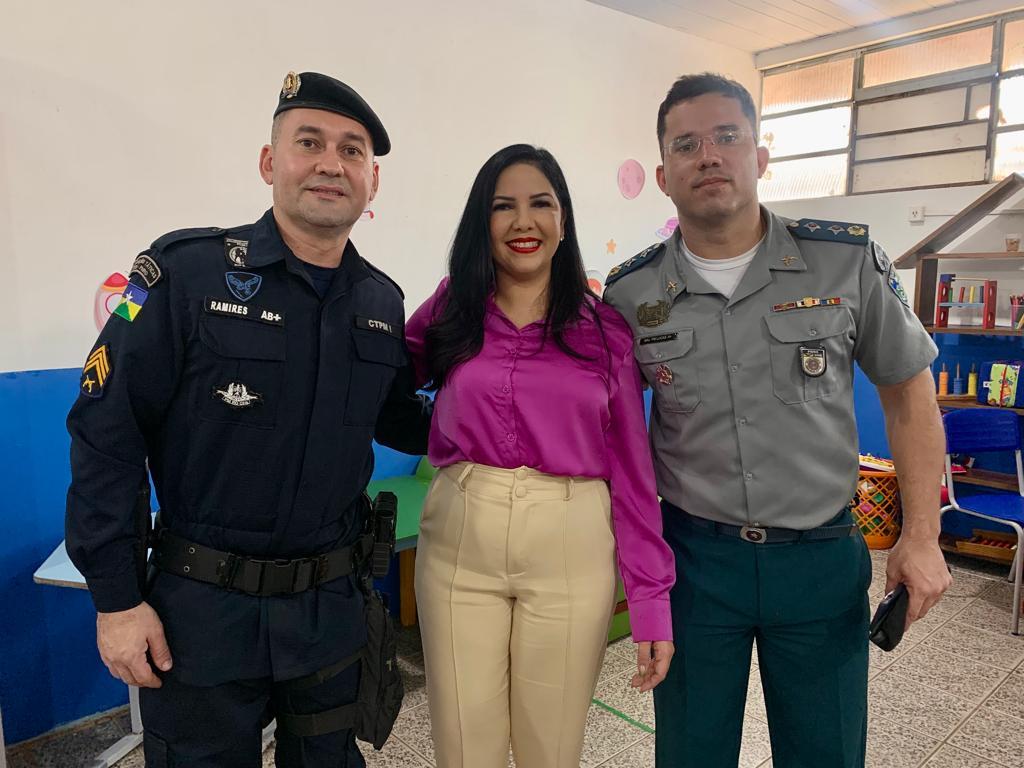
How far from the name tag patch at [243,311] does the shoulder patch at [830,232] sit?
44.8 inches

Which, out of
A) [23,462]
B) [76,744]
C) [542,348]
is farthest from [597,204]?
[76,744]

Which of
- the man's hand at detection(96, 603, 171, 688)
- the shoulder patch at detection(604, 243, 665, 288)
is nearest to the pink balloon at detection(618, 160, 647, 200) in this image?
the shoulder patch at detection(604, 243, 665, 288)

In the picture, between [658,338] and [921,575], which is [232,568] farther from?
[921,575]

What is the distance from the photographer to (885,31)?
4551 mm

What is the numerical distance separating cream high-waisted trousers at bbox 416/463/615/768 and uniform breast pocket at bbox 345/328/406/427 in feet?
0.86

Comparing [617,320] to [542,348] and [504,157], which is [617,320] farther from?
[504,157]

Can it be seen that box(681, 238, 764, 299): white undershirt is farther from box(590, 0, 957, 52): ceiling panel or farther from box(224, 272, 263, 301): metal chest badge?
box(590, 0, 957, 52): ceiling panel

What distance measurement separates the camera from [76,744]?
2.39 m

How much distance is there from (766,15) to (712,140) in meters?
3.54

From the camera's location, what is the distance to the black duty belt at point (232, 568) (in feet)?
4.15

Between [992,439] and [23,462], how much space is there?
14.1ft

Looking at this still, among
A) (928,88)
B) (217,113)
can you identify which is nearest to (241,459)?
(217,113)

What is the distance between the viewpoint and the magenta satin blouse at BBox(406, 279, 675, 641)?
1.45 m

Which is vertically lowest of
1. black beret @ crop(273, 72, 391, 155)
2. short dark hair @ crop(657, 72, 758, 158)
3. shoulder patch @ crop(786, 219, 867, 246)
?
shoulder patch @ crop(786, 219, 867, 246)
